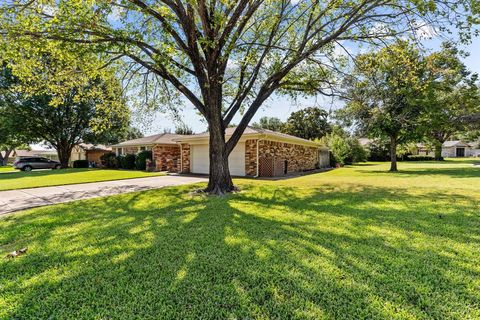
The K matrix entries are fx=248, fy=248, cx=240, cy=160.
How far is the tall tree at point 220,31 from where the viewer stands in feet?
21.7

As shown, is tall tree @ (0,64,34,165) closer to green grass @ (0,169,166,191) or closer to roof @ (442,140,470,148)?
green grass @ (0,169,166,191)

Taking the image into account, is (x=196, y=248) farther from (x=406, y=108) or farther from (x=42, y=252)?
(x=406, y=108)

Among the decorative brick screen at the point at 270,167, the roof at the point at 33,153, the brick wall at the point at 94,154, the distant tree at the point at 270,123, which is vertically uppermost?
the distant tree at the point at 270,123

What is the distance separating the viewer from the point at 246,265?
3092mm

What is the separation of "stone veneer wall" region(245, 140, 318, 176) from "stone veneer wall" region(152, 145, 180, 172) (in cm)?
676

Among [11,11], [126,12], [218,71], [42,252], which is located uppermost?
[126,12]

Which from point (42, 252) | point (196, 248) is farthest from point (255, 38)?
point (42, 252)

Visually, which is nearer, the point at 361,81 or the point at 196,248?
the point at 196,248

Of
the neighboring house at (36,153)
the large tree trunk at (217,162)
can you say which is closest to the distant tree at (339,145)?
the large tree trunk at (217,162)

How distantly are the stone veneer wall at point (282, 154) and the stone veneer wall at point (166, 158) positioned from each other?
6763mm

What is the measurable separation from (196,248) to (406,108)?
18087mm

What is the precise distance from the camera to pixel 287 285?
103 inches

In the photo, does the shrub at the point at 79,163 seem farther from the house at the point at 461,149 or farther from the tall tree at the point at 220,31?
the house at the point at 461,149

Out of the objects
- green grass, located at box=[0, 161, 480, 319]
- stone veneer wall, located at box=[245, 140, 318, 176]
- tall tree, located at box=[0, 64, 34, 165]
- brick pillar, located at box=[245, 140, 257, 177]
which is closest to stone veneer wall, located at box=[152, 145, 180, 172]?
brick pillar, located at box=[245, 140, 257, 177]
